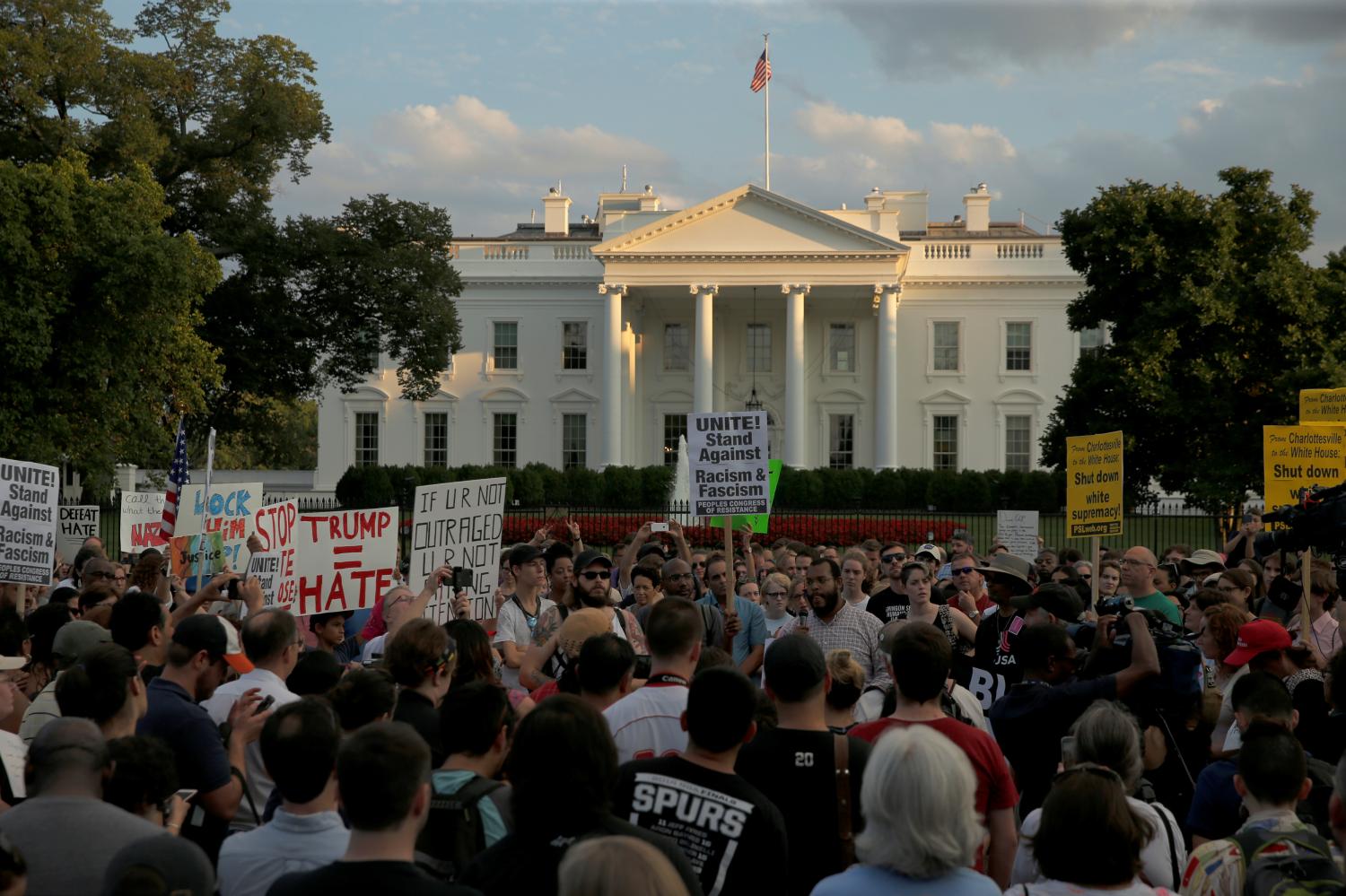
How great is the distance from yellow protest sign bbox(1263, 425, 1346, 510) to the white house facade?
134 feet

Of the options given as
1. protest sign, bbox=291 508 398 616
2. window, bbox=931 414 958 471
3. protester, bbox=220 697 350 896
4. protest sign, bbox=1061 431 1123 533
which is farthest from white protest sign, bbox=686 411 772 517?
window, bbox=931 414 958 471

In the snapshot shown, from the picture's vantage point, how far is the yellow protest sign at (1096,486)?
1361cm

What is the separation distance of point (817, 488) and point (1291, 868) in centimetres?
4323

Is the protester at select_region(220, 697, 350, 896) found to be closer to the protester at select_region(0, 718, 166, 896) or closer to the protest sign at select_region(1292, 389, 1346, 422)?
the protester at select_region(0, 718, 166, 896)

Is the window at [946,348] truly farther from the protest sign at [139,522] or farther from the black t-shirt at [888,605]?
the black t-shirt at [888,605]

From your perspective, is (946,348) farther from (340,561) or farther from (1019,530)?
(340,561)

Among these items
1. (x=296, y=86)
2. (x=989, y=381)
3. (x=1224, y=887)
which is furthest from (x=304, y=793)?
(x=989, y=381)

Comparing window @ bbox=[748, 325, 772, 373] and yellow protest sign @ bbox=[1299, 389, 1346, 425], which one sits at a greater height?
window @ bbox=[748, 325, 772, 373]

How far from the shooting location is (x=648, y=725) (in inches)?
196

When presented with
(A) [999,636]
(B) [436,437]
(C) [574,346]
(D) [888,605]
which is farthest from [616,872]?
(B) [436,437]

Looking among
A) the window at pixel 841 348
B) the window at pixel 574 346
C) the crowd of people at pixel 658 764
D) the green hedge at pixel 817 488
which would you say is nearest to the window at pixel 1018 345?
the window at pixel 841 348

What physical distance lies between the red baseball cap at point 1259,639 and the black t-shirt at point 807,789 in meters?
2.49

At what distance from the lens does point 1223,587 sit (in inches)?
362

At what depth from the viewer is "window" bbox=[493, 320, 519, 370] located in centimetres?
5778
